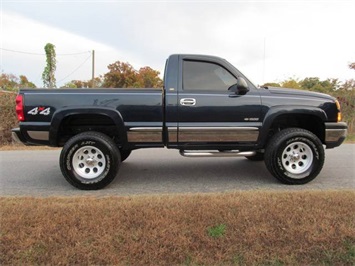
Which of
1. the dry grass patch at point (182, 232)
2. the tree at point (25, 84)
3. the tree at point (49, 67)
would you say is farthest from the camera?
the tree at point (49, 67)

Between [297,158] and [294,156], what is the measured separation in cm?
7

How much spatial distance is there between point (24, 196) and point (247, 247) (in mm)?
3083

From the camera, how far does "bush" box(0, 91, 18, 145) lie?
34.9 feet

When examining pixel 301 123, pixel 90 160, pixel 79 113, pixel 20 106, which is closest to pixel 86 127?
pixel 79 113

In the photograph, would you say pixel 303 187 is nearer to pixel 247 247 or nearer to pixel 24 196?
pixel 247 247

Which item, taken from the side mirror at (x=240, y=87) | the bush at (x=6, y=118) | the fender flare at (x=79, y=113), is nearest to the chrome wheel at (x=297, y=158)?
the side mirror at (x=240, y=87)

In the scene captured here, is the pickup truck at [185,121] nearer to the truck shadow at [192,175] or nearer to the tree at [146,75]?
the truck shadow at [192,175]

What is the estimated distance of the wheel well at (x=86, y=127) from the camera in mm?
4809

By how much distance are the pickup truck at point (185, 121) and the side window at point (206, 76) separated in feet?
0.05

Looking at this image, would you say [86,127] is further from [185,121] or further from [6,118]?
[6,118]

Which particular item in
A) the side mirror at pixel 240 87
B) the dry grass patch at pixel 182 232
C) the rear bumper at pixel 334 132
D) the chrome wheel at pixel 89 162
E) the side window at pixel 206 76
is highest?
the side window at pixel 206 76

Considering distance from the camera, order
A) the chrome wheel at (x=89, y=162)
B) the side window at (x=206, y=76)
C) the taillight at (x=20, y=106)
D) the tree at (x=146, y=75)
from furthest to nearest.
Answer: the tree at (x=146, y=75)
the side window at (x=206, y=76)
the chrome wheel at (x=89, y=162)
the taillight at (x=20, y=106)

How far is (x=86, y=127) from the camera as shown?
5.01 m

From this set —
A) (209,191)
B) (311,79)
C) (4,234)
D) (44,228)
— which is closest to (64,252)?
(44,228)
